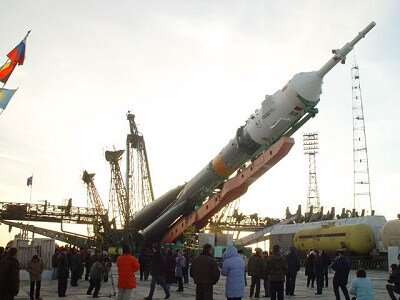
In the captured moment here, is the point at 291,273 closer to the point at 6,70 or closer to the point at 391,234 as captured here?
the point at 6,70

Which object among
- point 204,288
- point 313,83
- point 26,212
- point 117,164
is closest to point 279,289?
point 204,288

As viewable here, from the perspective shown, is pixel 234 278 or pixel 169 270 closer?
pixel 234 278

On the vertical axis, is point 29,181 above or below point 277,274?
above

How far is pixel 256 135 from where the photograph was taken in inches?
790

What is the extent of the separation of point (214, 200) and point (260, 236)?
2475 centimetres

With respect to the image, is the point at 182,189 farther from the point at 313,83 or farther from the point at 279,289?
the point at 279,289

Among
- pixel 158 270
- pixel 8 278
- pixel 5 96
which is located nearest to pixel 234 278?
pixel 8 278

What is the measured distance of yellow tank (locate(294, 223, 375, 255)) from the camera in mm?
30109

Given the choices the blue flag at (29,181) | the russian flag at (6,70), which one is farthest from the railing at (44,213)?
the russian flag at (6,70)

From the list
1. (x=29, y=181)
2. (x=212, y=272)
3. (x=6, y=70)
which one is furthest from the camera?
(x=29, y=181)

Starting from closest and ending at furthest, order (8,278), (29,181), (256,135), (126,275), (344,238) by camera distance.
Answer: (8,278) < (126,275) < (256,135) < (344,238) < (29,181)

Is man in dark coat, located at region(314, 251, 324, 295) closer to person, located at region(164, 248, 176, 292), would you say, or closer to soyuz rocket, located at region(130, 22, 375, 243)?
person, located at region(164, 248, 176, 292)

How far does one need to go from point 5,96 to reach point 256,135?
10678mm

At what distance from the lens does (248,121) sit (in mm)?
20969
